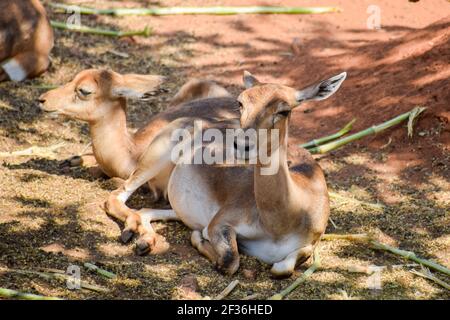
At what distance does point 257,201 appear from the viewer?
697 centimetres

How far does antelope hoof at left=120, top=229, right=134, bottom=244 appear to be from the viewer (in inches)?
302

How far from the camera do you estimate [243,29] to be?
1261 cm

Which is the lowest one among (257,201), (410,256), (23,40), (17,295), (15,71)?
(15,71)

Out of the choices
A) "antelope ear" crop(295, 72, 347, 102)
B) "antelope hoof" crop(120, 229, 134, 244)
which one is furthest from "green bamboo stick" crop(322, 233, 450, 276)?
"antelope hoof" crop(120, 229, 134, 244)

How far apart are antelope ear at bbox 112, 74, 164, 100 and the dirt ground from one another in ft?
2.69

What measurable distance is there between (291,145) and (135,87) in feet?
5.11

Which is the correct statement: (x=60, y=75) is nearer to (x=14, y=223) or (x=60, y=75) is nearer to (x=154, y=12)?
(x=154, y=12)

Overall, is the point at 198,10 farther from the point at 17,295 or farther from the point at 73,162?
the point at 17,295

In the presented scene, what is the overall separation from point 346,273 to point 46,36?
19.6 feet

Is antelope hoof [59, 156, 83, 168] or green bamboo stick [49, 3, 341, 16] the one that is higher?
green bamboo stick [49, 3, 341, 16]

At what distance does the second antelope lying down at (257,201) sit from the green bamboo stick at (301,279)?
0.09 metres

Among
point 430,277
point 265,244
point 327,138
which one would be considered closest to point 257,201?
point 265,244

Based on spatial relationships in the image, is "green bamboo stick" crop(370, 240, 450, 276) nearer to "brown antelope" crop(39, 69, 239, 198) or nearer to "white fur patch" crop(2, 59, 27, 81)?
"brown antelope" crop(39, 69, 239, 198)

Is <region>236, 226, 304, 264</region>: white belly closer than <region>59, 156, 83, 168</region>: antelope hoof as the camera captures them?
Yes
